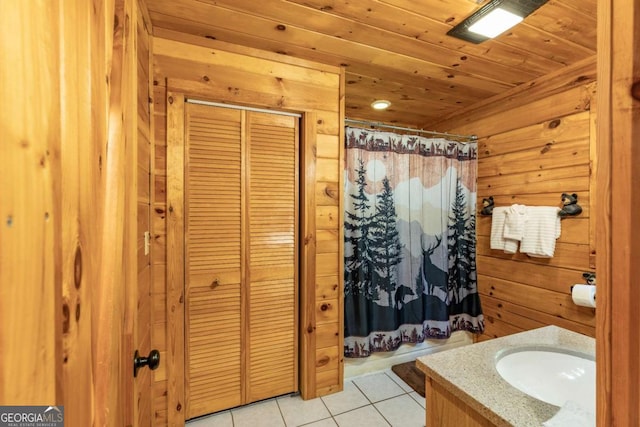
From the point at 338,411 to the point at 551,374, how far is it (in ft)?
4.16

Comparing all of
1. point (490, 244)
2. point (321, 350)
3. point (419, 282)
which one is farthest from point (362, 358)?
point (490, 244)

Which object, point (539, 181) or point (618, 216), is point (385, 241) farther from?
point (618, 216)

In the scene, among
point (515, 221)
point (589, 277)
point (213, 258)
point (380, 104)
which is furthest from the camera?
point (380, 104)

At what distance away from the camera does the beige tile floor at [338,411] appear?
5.71ft

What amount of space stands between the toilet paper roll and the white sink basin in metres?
0.88

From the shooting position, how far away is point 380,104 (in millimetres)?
2695

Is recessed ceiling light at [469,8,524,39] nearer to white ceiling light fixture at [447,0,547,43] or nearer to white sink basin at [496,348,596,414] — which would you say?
white ceiling light fixture at [447,0,547,43]

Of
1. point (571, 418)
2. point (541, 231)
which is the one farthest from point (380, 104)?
point (571, 418)

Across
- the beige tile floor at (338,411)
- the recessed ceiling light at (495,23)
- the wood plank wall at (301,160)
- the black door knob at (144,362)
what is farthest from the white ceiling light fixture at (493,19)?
the beige tile floor at (338,411)

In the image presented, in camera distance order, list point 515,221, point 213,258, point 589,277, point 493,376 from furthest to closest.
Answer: point 515,221 → point 589,277 → point 213,258 → point 493,376

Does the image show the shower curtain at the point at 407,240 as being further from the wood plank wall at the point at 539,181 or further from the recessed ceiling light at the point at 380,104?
the recessed ceiling light at the point at 380,104

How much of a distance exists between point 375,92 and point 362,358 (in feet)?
7.44

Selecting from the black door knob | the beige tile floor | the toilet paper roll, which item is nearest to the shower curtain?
the beige tile floor

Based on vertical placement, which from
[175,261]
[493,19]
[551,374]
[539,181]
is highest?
[493,19]
